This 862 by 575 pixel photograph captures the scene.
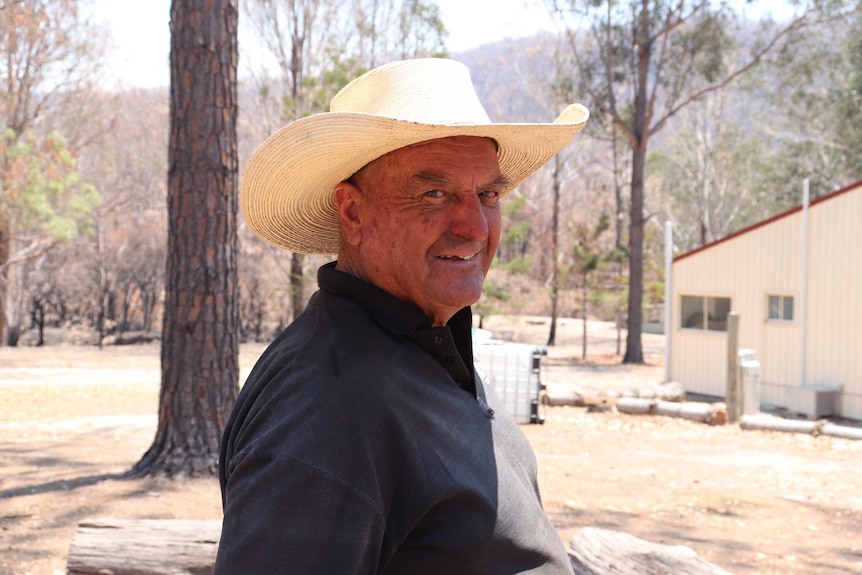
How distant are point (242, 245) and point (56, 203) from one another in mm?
10535

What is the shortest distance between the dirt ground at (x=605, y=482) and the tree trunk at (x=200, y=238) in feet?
1.52

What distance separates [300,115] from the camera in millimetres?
16953

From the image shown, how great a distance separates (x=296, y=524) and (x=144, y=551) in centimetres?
232

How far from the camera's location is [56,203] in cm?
2292

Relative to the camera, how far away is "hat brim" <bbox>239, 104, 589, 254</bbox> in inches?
66.7

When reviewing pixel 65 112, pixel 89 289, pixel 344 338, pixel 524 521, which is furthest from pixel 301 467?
pixel 89 289

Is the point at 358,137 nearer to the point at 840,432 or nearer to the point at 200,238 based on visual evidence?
the point at 200,238

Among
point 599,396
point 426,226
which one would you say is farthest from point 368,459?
point 599,396

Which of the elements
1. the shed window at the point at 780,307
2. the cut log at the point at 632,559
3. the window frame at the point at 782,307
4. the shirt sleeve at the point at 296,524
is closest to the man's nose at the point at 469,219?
the shirt sleeve at the point at 296,524

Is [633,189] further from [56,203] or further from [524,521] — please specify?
[524,521]

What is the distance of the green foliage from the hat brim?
19549mm

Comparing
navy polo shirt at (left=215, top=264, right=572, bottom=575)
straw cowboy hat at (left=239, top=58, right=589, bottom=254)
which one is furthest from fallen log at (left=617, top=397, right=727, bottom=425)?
navy polo shirt at (left=215, top=264, right=572, bottom=575)

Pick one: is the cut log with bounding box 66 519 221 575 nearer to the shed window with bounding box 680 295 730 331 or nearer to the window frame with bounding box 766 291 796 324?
the window frame with bounding box 766 291 796 324

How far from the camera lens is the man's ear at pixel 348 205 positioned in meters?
1.79
